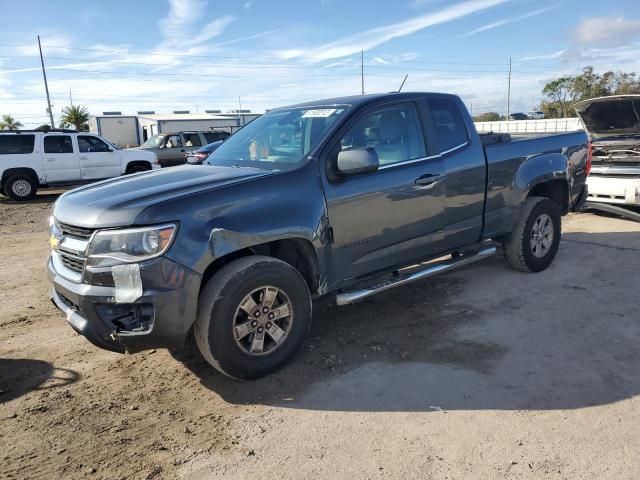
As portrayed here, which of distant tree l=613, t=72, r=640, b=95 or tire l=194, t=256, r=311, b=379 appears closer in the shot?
tire l=194, t=256, r=311, b=379

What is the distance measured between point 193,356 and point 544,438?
2.54 meters

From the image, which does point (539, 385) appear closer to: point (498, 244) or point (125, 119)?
point (498, 244)

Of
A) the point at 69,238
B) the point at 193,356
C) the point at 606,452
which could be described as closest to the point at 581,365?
the point at 606,452

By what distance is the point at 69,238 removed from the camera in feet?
11.5

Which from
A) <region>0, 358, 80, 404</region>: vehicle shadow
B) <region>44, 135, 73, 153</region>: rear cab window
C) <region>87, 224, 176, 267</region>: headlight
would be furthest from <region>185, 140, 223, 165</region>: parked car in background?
<region>44, 135, 73, 153</region>: rear cab window

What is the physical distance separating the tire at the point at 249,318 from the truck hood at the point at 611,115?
22.5ft

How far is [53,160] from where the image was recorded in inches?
589

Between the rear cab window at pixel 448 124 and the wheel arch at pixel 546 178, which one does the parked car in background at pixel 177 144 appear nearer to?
the wheel arch at pixel 546 178

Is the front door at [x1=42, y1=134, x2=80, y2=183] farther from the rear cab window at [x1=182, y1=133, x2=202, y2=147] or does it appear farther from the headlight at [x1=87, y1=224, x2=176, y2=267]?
the headlight at [x1=87, y1=224, x2=176, y2=267]

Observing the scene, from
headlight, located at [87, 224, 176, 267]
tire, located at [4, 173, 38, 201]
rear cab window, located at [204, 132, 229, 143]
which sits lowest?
tire, located at [4, 173, 38, 201]

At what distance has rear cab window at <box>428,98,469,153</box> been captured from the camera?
15.6 feet

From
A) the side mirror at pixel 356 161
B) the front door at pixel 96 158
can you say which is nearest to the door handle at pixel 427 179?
the side mirror at pixel 356 161

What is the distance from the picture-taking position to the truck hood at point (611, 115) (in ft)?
26.5

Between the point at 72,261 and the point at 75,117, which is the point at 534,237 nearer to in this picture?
the point at 72,261
